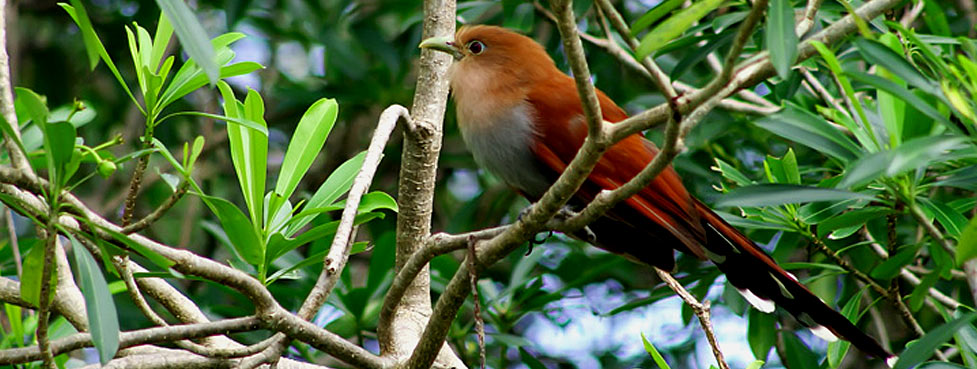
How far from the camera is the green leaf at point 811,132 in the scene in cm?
168

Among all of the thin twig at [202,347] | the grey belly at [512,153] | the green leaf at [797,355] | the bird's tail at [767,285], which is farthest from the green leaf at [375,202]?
the green leaf at [797,355]

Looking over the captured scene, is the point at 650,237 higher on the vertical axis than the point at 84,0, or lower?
lower

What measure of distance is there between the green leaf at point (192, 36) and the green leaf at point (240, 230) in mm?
522

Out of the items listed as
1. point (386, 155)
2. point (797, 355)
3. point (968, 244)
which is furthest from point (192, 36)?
point (386, 155)

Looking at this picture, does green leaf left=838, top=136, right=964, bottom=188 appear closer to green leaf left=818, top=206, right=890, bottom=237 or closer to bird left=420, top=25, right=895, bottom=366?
green leaf left=818, top=206, right=890, bottom=237

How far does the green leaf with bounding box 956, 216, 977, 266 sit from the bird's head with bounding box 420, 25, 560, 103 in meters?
1.50

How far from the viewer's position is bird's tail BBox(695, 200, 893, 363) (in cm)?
249

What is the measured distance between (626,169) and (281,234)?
39.2 inches

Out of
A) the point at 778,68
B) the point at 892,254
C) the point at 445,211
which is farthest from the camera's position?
the point at 445,211

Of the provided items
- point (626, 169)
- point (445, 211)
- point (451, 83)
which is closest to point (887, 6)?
point (626, 169)

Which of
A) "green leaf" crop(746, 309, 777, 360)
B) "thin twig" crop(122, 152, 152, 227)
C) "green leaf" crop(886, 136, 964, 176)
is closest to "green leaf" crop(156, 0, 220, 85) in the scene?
"thin twig" crop(122, 152, 152, 227)

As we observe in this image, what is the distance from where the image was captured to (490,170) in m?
2.72

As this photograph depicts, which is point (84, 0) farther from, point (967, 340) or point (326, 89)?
point (967, 340)

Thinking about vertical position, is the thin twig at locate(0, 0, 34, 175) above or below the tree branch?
above
